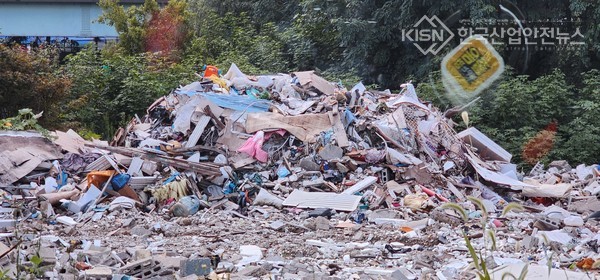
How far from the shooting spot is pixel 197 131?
9953 millimetres

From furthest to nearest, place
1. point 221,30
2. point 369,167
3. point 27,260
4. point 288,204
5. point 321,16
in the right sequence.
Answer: point 221,30 → point 321,16 → point 369,167 → point 288,204 → point 27,260

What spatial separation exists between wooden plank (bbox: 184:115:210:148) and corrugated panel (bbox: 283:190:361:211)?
1.80m

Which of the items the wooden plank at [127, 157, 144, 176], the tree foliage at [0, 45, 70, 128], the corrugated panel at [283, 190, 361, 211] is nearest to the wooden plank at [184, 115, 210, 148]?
the wooden plank at [127, 157, 144, 176]

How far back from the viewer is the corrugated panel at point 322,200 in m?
8.30

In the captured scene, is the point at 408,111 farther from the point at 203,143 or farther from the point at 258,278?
the point at 258,278

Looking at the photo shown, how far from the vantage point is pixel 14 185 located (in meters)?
8.73

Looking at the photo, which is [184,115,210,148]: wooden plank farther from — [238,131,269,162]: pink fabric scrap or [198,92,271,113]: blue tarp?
[238,131,269,162]: pink fabric scrap

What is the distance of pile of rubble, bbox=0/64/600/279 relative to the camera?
5.82 metres

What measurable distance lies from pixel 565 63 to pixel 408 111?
6.07 metres

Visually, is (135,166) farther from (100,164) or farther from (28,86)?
(28,86)

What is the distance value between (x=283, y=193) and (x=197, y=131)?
1724 mm

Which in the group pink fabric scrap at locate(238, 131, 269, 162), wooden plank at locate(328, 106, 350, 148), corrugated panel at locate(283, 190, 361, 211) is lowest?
corrugated panel at locate(283, 190, 361, 211)

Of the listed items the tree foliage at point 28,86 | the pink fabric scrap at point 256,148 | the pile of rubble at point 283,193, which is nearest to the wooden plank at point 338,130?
the pile of rubble at point 283,193

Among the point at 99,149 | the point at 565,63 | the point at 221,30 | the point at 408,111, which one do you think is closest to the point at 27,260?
the point at 99,149
